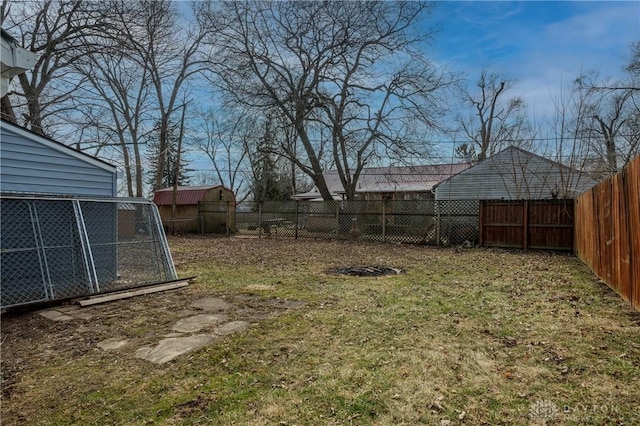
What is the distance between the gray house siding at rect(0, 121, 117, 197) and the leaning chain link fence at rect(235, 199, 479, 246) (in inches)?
321

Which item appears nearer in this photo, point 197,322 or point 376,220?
point 197,322

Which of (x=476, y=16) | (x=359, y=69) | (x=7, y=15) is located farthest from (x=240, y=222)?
(x=476, y=16)

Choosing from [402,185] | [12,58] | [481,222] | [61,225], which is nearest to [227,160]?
[402,185]

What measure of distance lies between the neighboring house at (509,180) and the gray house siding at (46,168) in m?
12.6

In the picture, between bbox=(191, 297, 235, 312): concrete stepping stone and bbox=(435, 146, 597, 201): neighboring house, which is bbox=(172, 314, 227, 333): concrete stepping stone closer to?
bbox=(191, 297, 235, 312): concrete stepping stone

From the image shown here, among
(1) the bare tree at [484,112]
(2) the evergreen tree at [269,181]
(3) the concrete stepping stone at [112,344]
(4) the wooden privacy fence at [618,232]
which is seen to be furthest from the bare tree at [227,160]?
(3) the concrete stepping stone at [112,344]

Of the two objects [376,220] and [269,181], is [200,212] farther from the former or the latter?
[269,181]

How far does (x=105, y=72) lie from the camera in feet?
51.9

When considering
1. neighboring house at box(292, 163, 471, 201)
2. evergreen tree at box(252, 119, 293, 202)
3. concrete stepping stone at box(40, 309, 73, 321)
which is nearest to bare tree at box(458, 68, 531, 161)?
neighboring house at box(292, 163, 471, 201)

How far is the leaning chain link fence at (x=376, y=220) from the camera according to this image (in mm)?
11328

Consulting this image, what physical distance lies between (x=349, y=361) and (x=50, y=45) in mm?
11564

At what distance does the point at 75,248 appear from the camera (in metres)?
5.11

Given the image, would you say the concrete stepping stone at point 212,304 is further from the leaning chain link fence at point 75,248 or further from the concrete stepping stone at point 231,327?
the leaning chain link fence at point 75,248

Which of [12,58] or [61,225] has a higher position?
[12,58]
